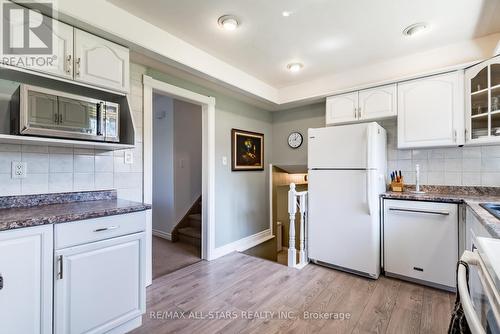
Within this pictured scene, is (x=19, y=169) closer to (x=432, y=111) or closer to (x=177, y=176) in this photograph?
(x=177, y=176)

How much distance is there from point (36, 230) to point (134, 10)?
167cm

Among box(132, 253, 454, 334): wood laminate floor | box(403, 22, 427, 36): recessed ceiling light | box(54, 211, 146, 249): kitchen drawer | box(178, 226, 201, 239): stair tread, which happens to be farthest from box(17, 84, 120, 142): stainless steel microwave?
box(403, 22, 427, 36): recessed ceiling light

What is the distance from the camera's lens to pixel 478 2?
176 cm

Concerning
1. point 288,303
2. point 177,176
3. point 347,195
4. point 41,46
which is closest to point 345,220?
point 347,195

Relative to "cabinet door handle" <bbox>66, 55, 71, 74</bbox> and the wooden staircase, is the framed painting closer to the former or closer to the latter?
the wooden staircase

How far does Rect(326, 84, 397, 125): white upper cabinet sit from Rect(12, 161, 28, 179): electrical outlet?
301 cm

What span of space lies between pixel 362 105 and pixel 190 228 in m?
3.06

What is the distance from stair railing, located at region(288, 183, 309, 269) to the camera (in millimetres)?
2791

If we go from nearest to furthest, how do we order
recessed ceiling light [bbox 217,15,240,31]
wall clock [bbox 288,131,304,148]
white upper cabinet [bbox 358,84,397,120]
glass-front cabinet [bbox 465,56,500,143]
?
recessed ceiling light [bbox 217,15,240,31] → glass-front cabinet [bbox 465,56,500,143] → white upper cabinet [bbox 358,84,397,120] → wall clock [bbox 288,131,304,148]

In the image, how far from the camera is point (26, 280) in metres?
1.27

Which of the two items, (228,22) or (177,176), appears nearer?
(228,22)

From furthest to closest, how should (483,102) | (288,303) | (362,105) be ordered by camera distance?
(362,105), (483,102), (288,303)

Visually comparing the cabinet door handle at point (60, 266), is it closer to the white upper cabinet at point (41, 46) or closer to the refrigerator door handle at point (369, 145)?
the white upper cabinet at point (41, 46)

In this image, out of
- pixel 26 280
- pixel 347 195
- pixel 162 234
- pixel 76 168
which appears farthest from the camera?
pixel 162 234
